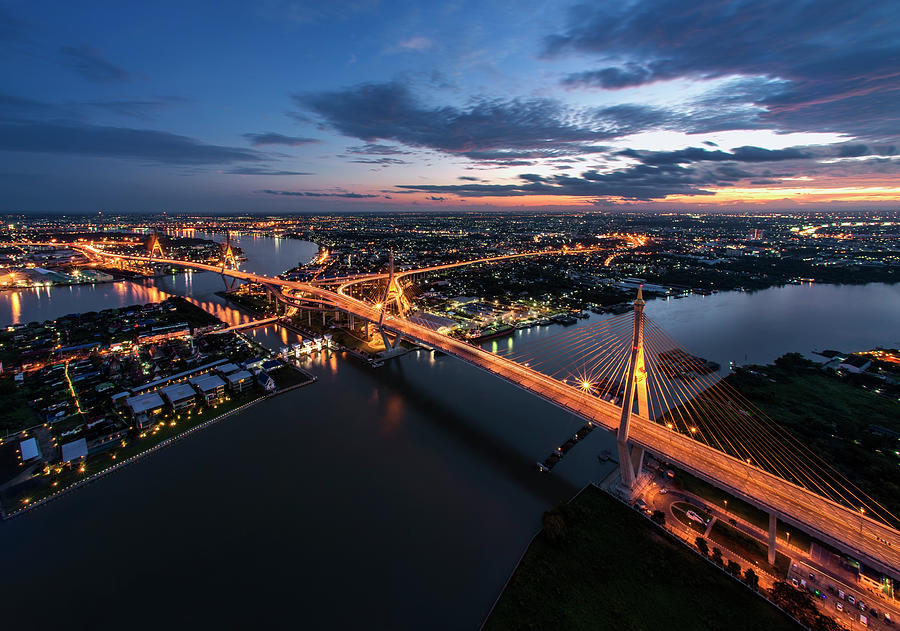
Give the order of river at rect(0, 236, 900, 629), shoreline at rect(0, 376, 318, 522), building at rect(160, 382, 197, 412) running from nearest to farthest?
1. river at rect(0, 236, 900, 629)
2. shoreline at rect(0, 376, 318, 522)
3. building at rect(160, 382, 197, 412)

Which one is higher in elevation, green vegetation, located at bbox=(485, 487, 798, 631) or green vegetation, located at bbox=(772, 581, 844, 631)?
green vegetation, located at bbox=(772, 581, 844, 631)

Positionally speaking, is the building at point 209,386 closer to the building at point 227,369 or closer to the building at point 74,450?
the building at point 227,369

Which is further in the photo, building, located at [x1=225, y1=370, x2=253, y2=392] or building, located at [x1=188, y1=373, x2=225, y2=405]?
building, located at [x1=225, y1=370, x2=253, y2=392]

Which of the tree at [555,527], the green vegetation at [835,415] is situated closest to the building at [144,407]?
the tree at [555,527]

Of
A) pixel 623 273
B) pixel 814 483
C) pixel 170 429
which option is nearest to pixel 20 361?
pixel 170 429

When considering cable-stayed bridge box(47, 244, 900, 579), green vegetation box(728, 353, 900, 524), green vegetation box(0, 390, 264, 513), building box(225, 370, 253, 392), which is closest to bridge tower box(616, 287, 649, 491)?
cable-stayed bridge box(47, 244, 900, 579)

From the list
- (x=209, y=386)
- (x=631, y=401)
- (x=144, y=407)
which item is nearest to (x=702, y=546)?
(x=631, y=401)

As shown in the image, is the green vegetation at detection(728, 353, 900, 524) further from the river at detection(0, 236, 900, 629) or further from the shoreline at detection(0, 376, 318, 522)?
the shoreline at detection(0, 376, 318, 522)
